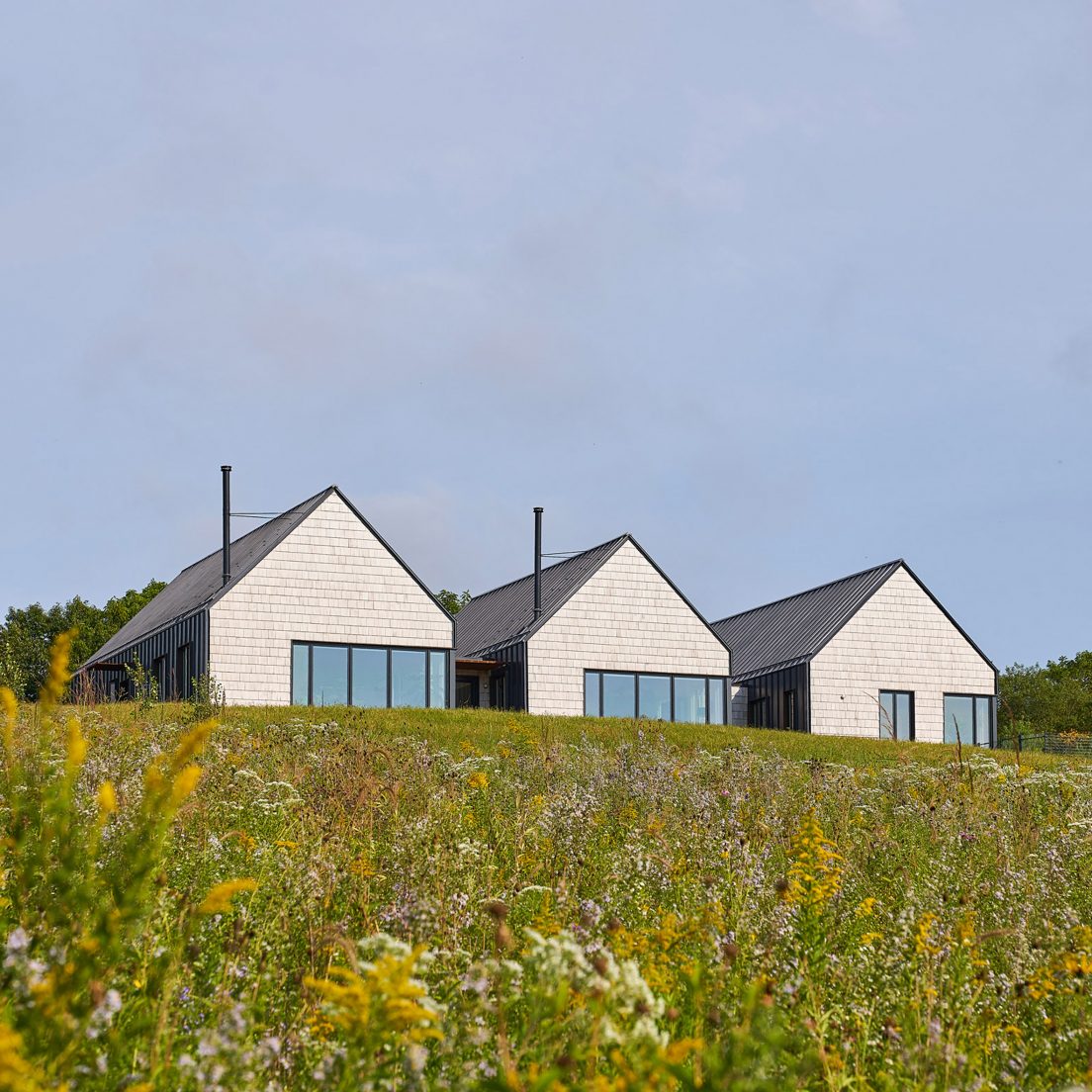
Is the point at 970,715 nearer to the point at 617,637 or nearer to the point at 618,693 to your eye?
the point at 618,693

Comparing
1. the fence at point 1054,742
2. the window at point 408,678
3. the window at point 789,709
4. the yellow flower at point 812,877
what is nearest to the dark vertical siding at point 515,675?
the window at point 408,678

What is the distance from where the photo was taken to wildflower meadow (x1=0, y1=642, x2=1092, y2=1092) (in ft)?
9.21

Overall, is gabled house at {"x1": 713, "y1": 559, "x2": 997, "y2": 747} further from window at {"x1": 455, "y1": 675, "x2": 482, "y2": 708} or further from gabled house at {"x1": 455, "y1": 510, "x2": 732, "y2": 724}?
window at {"x1": 455, "y1": 675, "x2": 482, "y2": 708}

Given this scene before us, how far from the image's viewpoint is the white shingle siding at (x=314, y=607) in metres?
34.1

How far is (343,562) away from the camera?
35.6 metres

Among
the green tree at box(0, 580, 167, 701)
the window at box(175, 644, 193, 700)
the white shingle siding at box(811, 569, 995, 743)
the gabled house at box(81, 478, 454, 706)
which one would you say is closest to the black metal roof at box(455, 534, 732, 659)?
the gabled house at box(81, 478, 454, 706)

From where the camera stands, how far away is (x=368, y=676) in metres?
35.4

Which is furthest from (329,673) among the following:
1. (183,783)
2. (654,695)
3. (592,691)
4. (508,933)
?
(183,783)

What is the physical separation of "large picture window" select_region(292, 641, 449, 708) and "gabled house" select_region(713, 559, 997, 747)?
1176 cm

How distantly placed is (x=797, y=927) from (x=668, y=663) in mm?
32911

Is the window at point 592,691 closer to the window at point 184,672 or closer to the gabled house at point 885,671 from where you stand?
the gabled house at point 885,671

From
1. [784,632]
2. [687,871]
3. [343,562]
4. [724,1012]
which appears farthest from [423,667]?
[724,1012]

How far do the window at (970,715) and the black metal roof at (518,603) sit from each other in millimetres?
12197

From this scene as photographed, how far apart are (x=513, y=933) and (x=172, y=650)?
33130 millimetres
